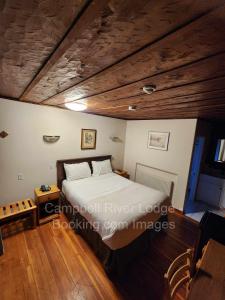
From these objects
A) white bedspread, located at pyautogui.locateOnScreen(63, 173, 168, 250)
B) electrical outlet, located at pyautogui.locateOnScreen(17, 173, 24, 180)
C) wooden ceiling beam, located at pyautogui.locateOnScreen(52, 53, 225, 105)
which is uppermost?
wooden ceiling beam, located at pyautogui.locateOnScreen(52, 53, 225, 105)

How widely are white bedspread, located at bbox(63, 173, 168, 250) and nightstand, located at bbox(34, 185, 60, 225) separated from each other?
0.24 metres

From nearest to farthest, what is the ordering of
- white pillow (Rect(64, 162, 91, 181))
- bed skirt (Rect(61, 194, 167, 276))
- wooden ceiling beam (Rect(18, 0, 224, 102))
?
wooden ceiling beam (Rect(18, 0, 224, 102)), bed skirt (Rect(61, 194, 167, 276)), white pillow (Rect(64, 162, 91, 181))

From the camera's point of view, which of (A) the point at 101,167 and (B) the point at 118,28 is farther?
(A) the point at 101,167

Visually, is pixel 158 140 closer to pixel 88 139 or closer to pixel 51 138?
pixel 88 139

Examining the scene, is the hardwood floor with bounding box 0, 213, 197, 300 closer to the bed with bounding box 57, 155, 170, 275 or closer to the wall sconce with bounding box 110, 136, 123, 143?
the bed with bounding box 57, 155, 170, 275

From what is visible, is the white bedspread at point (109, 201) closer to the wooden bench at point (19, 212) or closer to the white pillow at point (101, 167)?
the white pillow at point (101, 167)

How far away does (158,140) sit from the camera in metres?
3.71

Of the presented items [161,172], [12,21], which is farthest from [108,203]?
[12,21]

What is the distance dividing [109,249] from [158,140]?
2733mm

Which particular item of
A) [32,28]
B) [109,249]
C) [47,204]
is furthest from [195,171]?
[32,28]

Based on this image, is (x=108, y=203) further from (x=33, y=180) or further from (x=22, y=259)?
(x=33, y=180)

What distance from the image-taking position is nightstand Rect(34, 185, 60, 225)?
8.60 ft

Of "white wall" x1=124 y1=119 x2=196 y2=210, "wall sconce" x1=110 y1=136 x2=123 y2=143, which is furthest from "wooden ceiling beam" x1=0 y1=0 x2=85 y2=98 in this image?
"wall sconce" x1=110 y1=136 x2=123 y2=143

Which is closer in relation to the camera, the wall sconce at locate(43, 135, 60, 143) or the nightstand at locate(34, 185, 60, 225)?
the nightstand at locate(34, 185, 60, 225)
